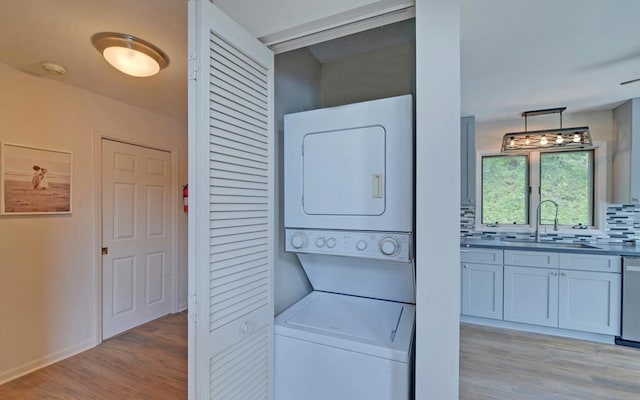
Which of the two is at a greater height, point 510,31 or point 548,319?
point 510,31

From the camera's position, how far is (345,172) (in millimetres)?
1385

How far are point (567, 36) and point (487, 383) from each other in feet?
7.87

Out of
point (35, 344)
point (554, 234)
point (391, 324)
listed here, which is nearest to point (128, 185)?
point (35, 344)

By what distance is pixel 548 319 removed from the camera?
2883mm

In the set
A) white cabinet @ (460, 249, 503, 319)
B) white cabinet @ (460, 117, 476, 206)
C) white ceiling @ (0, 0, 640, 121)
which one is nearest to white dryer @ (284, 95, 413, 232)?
white ceiling @ (0, 0, 640, 121)

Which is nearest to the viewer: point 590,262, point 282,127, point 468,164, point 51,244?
point 282,127

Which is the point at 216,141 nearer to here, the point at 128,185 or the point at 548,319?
the point at 128,185

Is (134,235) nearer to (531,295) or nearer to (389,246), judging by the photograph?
(389,246)

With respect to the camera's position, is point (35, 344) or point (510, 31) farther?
point (35, 344)

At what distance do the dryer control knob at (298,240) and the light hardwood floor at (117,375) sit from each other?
1502mm

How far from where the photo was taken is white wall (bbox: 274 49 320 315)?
5.35 ft

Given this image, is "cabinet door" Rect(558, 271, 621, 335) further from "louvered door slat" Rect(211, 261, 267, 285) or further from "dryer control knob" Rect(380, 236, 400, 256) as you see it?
"louvered door slat" Rect(211, 261, 267, 285)

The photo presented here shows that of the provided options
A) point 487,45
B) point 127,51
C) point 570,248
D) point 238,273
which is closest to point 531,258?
point 570,248

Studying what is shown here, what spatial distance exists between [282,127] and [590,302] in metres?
3.26
